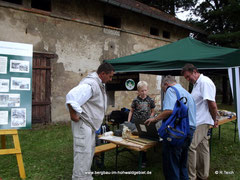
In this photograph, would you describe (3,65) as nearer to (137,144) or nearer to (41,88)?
(137,144)

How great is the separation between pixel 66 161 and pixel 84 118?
1.92 metres

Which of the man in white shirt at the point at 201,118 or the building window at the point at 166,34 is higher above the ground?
the building window at the point at 166,34

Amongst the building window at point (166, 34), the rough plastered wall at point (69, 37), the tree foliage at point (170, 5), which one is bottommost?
the rough plastered wall at point (69, 37)

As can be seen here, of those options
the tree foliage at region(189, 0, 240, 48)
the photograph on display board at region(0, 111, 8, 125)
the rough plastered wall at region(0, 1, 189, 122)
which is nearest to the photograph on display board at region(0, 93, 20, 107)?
the photograph on display board at region(0, 111, 8, 125)

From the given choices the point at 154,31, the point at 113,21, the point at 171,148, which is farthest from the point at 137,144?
the point at 154,31

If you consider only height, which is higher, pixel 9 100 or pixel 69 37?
pixel 69 37

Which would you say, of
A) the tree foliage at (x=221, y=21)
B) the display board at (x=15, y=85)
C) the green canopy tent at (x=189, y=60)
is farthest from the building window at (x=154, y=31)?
the display board at (x=15, y=85)

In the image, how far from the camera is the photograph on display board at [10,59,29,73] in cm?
308

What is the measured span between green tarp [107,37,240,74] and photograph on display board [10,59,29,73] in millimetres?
1982

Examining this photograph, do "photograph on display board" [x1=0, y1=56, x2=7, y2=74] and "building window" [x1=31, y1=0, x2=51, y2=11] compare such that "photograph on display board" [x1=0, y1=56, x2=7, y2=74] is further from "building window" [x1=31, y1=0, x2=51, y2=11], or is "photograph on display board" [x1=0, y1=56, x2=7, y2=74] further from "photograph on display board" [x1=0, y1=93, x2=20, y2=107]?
"building window" [x1=31, y1=0, x2=51, y2=11]

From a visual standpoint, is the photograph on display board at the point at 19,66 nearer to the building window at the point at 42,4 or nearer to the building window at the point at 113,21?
the building window at the point at 42,4

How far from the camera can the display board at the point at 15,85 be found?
3006 mm

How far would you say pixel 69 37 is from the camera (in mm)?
7520

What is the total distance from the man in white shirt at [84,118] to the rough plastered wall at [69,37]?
205 inches
